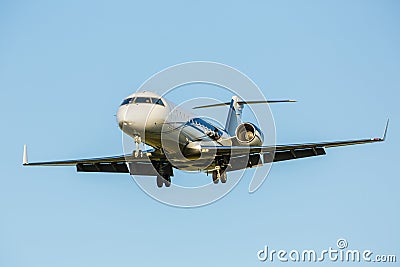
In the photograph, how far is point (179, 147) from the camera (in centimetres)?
3023

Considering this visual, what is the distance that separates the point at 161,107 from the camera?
28672 millimetres

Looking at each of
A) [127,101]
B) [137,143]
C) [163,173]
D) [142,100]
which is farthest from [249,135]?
[127,101]

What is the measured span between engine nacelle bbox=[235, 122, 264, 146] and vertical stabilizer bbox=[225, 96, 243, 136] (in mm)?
3954

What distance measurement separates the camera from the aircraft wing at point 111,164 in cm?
3244

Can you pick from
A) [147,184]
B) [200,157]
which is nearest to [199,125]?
[200,157]

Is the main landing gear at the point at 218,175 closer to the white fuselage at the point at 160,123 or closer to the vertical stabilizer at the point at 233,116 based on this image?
the white fuselage at the point at 160,123

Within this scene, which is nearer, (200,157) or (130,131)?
(130,131)

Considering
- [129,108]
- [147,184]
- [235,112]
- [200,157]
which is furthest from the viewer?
[235,112]

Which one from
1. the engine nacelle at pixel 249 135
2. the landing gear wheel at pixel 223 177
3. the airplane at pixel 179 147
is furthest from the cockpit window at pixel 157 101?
the landing gear wheel at pixel 223 177

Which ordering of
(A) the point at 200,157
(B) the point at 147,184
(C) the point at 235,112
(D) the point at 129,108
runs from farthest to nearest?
1. (C) the point at 235,112
2. (B) the point at 147,184
3. (A) the point at 200,157
4. (D) the point at 129,108

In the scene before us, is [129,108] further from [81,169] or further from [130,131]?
[81,169]

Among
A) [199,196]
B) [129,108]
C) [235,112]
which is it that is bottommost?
[199,196]

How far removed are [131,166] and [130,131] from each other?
5306 millimetres

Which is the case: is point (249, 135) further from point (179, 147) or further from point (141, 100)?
point (141, 100)
